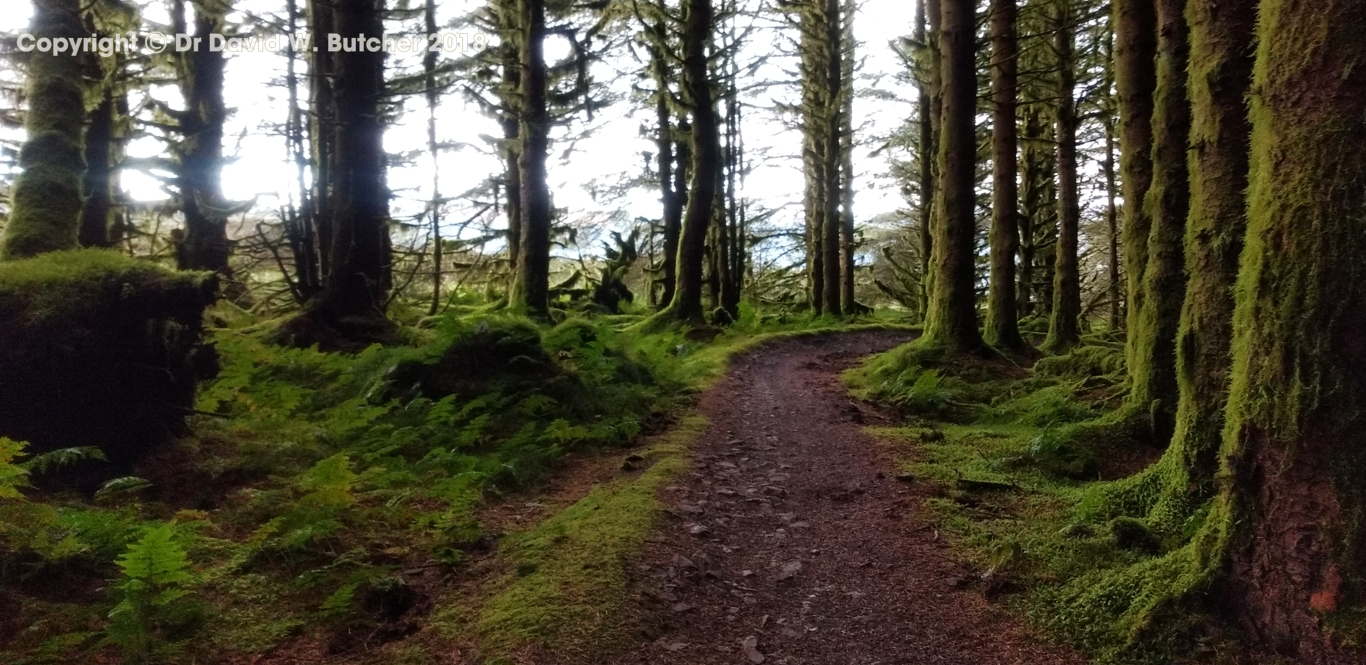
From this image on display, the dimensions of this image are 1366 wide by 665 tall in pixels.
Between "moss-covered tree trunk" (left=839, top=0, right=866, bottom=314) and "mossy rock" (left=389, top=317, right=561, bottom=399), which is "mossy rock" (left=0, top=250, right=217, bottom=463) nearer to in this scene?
"mossy rock" (left=389, top=317, right=561, bottom=399)

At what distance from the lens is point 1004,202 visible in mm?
12062

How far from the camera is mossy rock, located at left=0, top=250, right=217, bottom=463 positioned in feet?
16.5

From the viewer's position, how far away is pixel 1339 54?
2.87 m

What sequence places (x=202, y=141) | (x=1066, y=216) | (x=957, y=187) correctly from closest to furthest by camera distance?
(x=957, y=187) < (x=202, y=141) < (x=1066, y=216)

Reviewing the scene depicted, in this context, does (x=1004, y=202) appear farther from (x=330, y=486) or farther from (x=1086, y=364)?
(x=330, y=486)

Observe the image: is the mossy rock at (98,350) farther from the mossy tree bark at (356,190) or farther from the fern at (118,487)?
the mossy tree bark at (356,190)

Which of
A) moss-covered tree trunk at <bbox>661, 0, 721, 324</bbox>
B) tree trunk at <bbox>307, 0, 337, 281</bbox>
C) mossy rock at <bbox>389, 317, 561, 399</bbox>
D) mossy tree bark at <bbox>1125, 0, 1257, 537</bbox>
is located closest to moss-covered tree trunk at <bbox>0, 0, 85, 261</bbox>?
mossy rock at <bbox>389, 317, 561, 399</bbox>

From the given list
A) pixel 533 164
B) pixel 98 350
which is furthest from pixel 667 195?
pixel 98 350

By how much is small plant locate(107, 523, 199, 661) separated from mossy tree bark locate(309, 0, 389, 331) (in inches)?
252

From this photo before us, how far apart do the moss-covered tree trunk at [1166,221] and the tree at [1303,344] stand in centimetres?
312

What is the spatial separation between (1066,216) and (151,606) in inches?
581

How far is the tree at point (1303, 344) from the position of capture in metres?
2.88

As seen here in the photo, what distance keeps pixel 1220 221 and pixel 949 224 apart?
7.00 meters

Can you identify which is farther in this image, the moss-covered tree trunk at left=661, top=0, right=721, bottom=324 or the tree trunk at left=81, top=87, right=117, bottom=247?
the moss-covered tree trunk at left=661, top=0, right=721, bottom=324
